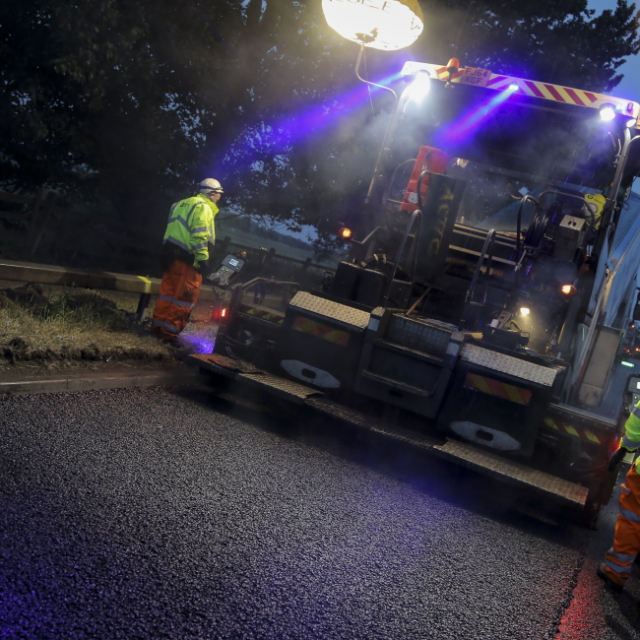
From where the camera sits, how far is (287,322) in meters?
5.48

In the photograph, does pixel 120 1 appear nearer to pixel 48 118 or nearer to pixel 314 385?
pixel 48 118

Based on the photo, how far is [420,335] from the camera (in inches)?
203

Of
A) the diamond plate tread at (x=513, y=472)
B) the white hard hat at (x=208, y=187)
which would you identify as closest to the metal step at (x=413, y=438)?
the diamond plate tread at (x=513, y=472)

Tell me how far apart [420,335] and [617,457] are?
1674 millimetres

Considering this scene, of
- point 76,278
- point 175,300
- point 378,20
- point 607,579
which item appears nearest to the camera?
point 607,579

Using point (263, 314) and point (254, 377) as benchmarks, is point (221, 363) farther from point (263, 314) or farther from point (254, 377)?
point (263, 314)

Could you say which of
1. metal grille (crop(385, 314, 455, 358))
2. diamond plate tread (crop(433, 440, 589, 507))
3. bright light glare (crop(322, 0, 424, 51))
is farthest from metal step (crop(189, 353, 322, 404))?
bright light glare (crop(322, 0, 424, 51))

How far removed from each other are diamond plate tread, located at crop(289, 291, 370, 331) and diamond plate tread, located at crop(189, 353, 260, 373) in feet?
2.20

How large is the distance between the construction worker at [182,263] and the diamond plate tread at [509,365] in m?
3.22

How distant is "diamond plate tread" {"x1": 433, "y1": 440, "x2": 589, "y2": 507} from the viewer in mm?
4328

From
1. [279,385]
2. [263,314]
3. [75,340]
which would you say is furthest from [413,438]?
[75,340]

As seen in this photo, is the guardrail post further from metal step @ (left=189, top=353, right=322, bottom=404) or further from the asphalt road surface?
the asphalt road surface

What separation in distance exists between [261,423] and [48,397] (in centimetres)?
162

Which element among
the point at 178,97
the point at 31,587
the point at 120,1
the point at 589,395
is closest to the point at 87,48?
the point at 120,1
